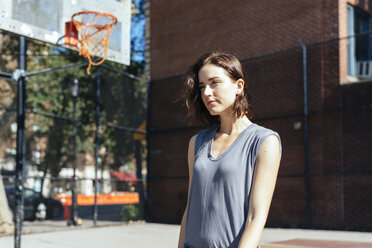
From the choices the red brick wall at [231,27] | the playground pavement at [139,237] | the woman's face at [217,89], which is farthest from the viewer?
the red brick wall at [231,27]

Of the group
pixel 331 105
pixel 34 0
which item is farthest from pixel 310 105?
pixel 34 0

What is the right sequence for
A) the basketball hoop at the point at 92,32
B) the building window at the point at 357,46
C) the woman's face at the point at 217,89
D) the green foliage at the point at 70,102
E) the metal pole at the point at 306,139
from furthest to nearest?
1. the green foliage at the point at 70,102
2. the building window at the point at 357,46
3. the metal pole at the point at 306,139
4. the basketball hoop at the point at 92,32
5. the woman's face at the point at 217,89

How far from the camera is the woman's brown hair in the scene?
1.97 meters

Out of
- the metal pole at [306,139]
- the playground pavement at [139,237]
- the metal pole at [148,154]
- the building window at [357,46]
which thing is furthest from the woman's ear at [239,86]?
the metal pole at [148,154]

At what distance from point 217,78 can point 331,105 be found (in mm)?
11402

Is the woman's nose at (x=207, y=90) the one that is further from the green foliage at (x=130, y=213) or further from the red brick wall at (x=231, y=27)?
the green foliage at (x=130, y=213)

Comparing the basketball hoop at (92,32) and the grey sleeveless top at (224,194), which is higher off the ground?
the basketball hoop at (92,32)

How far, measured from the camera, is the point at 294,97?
13.4m

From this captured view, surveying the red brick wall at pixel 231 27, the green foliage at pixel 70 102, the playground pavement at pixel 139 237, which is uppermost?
the red brick wall at pixel 231 27

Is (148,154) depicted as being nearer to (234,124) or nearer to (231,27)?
(231,27)

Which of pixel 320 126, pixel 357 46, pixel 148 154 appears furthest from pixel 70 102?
pixel 357 46

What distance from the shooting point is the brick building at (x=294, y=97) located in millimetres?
12219

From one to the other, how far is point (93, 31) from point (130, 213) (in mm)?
8103

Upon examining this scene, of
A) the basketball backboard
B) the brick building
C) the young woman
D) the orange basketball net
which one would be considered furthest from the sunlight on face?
the brick building
